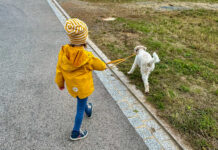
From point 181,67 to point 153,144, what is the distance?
3.02 meters

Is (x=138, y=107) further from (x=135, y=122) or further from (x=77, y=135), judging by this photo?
(x=77, y=135)

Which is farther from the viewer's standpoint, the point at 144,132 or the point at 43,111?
the point at 43,111

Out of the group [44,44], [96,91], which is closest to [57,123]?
[96,91]

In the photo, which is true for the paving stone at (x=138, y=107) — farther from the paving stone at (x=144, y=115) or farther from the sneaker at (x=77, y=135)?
the sneaker at (x=77, y=135)

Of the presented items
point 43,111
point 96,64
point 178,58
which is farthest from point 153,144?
point 178,58

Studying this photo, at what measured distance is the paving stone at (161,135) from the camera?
2.97 meters

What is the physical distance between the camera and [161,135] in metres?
3.03

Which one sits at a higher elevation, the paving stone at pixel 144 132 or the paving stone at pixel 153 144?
the paving stone at pixel 144 132

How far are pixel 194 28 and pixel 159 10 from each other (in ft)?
12.7

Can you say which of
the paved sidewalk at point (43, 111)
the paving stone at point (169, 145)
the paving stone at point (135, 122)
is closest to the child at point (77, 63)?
the paved sidewalk at point (43, 111)

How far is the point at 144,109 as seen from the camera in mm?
3594

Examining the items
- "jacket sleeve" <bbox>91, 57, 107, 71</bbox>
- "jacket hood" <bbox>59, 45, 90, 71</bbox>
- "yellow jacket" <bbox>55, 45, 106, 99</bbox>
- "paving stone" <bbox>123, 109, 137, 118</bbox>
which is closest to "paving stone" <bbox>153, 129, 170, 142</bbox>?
"paving stone" <bbox>123, 109, 137, 118</bbox>

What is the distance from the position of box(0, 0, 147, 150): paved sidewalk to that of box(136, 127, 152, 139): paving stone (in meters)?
0.08

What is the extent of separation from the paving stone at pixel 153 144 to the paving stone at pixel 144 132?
10 centimetres
